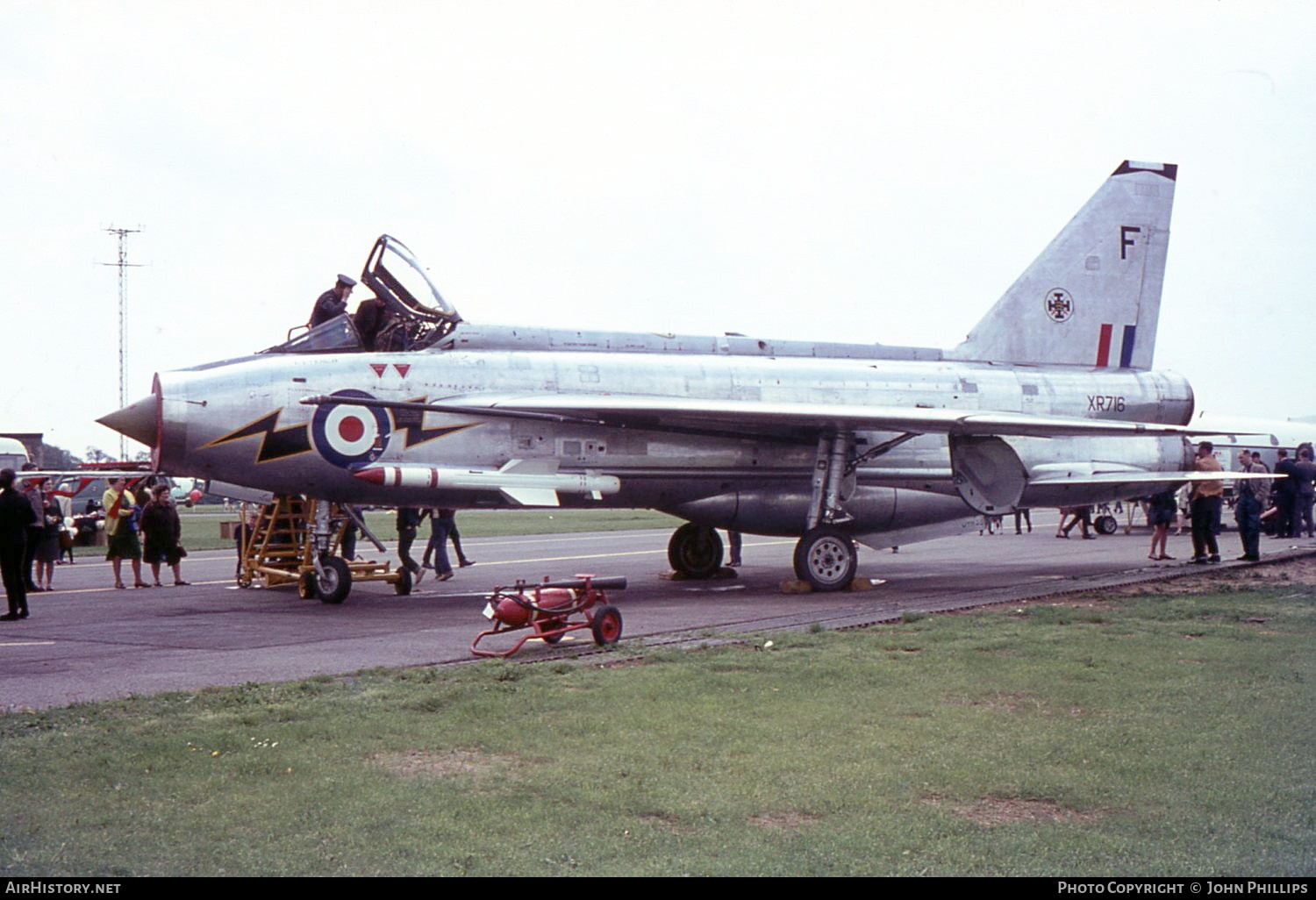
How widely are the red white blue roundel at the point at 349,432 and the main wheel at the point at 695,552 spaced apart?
19.1 ft

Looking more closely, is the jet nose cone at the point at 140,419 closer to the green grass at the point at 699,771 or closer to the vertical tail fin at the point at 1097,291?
the green grass at the point at 699,771

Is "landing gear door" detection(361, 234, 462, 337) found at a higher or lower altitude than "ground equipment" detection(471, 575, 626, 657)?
higher

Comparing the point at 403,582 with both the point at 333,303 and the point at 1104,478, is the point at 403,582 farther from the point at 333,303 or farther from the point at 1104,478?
the point at 1104,478

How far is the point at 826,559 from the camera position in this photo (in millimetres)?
16016

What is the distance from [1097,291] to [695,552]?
26.3 feet

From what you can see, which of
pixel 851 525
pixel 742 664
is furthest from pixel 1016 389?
pixel 742 664

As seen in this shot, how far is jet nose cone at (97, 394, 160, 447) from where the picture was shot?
13.8 m

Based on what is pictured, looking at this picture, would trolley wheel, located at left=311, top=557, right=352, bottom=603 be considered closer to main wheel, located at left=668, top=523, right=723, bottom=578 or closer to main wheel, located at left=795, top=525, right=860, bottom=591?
main wheel, located at left=668, top=523, right=723, bottom=578

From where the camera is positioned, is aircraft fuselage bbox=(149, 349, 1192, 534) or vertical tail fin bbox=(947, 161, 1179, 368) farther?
vertical tail fin bbox=(947, 161, 1179, 368)

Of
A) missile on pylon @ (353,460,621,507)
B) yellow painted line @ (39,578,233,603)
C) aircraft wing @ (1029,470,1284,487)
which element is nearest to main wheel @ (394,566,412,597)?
missile on pylon @ (353,460,621,507)

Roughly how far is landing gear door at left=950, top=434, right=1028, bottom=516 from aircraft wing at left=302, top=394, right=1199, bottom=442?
42 centimetres

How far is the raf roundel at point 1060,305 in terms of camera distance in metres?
20.0
